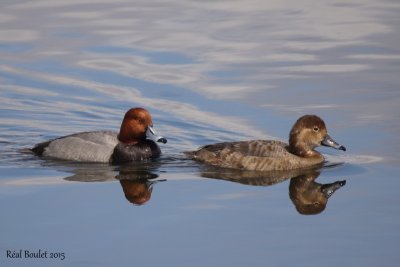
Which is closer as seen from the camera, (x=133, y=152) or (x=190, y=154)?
(x=190, y=154)

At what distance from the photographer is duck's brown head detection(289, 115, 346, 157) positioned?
13508 mm

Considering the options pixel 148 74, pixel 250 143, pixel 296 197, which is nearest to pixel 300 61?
pixel 148 74

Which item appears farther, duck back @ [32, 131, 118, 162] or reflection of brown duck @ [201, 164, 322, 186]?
duck back @ [32, 131, 118, 162]

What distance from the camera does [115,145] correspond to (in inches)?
562

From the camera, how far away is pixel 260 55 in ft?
61.6

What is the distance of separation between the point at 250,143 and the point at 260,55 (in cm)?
547

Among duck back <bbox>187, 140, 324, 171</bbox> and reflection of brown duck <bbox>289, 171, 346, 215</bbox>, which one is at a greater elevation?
duck back <bbox>187, 140, 324, 171</bbox>

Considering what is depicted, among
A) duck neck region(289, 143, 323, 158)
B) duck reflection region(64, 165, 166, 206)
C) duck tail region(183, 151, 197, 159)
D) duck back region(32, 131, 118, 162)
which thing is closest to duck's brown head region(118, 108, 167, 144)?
duck back region(32, 131, 118, 162)

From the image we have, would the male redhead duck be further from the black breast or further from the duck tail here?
the black breast

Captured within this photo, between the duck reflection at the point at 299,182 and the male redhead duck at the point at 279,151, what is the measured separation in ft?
0.45

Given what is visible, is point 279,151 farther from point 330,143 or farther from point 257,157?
point 330,143

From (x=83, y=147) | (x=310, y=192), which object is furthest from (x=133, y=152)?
(x=310, y=192)

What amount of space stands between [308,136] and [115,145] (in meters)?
2.59

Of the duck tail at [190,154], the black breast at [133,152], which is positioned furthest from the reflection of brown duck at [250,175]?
the black breast at [133,152]
